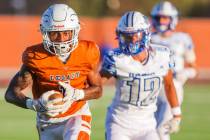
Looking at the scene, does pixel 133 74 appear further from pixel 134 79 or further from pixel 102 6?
pixel 102 6

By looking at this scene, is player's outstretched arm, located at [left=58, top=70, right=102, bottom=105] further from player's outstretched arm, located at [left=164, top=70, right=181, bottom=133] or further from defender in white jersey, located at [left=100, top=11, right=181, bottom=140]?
player's outstretched arm, located at [left=164, top=70, right=181, bottom=133]

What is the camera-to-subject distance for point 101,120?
12789mm

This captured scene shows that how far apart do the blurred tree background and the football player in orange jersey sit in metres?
19.5

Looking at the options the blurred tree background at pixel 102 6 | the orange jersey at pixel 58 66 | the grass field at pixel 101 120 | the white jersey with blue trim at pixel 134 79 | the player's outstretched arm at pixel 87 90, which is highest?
the orange jersey at pixel 58 66

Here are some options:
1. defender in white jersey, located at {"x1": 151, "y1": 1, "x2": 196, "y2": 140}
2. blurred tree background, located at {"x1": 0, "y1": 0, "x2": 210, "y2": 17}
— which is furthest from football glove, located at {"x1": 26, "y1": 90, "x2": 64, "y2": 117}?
blurred tree background, located at {"x1": 0, "y1": 0, "x2": 210, "y2": 17}

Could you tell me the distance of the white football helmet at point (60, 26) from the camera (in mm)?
6200

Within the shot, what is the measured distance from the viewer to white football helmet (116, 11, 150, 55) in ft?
23.3

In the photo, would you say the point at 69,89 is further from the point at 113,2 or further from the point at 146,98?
the point at 113,2

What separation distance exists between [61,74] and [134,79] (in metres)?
0.97

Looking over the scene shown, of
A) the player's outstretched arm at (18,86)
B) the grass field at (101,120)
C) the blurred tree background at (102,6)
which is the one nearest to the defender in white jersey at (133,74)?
the player's outstretched arm at (18,86)

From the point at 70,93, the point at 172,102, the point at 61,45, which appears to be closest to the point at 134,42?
the point at 172,102

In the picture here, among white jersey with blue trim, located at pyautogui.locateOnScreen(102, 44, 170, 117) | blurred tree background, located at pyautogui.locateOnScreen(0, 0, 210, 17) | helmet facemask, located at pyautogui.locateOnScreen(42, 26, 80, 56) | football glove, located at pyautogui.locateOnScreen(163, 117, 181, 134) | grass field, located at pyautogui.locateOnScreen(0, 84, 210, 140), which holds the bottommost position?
blurred tree background, located at pyautogui.locateOnScreen(0, 0, 210, 17)

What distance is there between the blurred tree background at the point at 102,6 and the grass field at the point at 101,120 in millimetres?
9670

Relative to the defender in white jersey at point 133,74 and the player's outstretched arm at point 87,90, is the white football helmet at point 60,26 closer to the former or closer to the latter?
the player's outstretched arm at point 87,90
